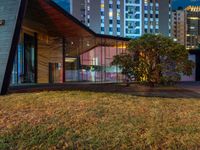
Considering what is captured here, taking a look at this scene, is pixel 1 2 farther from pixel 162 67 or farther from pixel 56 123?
pixel 162 67

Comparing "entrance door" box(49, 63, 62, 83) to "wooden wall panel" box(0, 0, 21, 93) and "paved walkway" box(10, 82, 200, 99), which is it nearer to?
"paved walkway" box(10, 82, 200, 99)

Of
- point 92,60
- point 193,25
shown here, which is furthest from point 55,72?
point 193,25

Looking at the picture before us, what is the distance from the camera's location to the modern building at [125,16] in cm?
11456

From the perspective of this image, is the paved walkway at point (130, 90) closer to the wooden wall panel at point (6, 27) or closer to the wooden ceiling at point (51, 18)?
the wooden wall panel at point (6, 27)

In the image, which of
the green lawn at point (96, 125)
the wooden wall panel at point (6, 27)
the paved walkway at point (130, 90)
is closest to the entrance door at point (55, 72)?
the paved walkway at point (130, 90)

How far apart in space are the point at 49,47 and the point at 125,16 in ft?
286

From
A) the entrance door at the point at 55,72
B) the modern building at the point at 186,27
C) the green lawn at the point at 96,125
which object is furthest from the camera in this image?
the modern building at the point at 186,27

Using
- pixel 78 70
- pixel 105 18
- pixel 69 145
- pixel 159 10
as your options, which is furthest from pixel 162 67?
pixel 159 10

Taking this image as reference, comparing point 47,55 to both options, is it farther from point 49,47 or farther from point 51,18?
point 51,18

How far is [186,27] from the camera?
178250 mm

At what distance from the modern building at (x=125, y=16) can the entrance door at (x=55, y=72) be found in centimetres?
7812

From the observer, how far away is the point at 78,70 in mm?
37688

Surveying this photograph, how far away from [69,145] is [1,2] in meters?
9.53

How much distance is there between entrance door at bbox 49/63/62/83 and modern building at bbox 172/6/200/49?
468 ft
